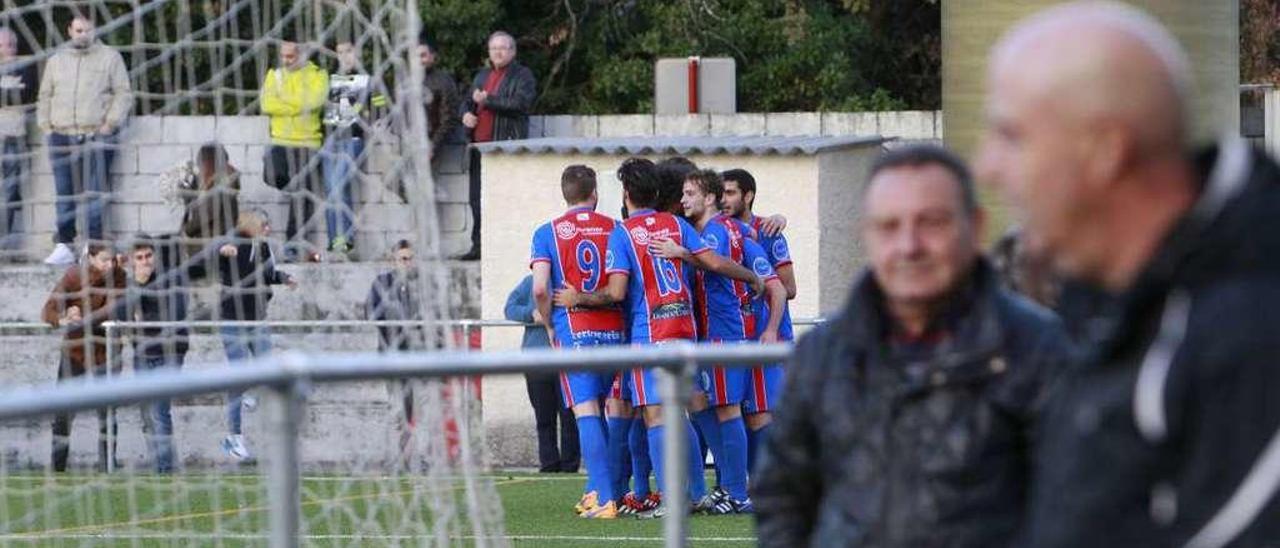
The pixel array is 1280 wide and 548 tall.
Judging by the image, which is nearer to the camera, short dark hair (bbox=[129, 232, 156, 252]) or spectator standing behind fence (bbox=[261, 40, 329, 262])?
spectator standing behind fence (bbox=[261, 40, 329, 262])

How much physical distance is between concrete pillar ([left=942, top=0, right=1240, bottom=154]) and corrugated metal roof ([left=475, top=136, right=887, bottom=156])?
11499mm

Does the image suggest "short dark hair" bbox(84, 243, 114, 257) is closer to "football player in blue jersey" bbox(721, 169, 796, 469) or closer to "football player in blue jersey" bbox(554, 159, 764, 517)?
"football player in blue jersey" bbox(554, 159, 764, 517)

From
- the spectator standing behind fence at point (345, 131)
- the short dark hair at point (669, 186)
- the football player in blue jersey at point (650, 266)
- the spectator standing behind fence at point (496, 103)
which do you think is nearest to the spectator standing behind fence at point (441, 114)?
the spectator standing behind fence at point (496, 103)

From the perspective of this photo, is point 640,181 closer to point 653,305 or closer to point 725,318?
point 653,305

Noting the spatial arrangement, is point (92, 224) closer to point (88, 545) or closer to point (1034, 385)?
point (88, 545)

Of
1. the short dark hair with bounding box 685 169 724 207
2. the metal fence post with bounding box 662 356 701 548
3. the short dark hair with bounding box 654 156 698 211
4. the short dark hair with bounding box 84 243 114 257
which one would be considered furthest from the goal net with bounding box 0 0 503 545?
the metal fence post with bounding box 662 356 701 548

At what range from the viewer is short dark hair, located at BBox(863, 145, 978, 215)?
4.09 meters

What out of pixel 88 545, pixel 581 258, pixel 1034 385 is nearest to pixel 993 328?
pixel 1034 385

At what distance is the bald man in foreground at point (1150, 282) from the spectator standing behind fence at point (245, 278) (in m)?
6.57

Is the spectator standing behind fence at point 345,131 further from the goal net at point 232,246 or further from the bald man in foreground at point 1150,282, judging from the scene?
the bald man in foreground at point 1150,282

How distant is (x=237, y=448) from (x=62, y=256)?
2234 millimetres

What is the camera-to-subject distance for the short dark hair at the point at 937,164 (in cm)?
409

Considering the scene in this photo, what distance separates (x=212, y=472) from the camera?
10000 millimetres

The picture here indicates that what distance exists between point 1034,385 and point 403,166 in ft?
15.9
